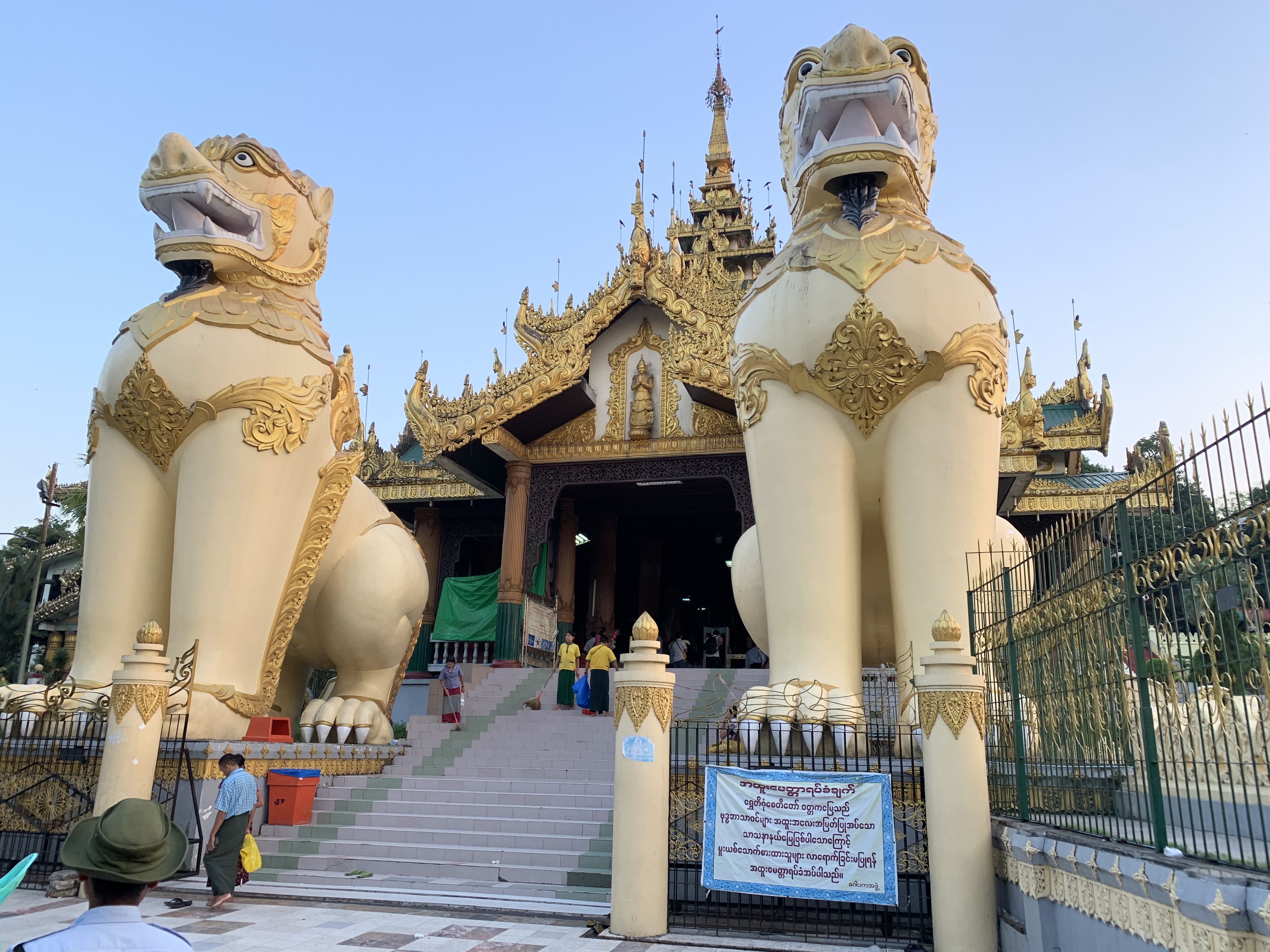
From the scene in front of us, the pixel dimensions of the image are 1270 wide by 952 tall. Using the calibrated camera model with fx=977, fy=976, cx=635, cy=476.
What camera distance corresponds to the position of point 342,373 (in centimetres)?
709

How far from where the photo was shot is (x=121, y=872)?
1.67 meters

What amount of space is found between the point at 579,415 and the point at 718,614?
7.24 metres

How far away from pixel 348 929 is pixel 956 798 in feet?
9.33

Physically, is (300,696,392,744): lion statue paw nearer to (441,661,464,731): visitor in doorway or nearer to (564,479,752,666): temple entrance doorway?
(441,661,464,731): visitor in doorway

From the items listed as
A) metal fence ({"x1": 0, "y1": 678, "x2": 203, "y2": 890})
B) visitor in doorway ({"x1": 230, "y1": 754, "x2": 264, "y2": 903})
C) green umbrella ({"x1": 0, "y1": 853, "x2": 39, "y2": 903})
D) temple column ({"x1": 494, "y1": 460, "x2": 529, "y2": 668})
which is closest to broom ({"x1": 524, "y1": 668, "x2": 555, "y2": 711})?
temple column ({"x1": 494, "y1": 460, "x2": 529, "y2": 668})

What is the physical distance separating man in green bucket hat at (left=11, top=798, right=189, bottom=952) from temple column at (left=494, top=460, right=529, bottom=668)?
969 centimetres

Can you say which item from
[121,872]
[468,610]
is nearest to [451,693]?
[468,610]

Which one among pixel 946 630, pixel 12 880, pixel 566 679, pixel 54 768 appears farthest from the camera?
pixel 566 679

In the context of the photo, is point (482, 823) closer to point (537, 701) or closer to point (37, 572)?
point (537, 701)

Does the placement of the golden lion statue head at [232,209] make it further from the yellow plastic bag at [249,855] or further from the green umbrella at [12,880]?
the green umbrella at [12,880]

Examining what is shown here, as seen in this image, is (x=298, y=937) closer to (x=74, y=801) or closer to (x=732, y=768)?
(x=732, y=768)

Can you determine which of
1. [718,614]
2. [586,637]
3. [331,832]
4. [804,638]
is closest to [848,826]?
[804,638]

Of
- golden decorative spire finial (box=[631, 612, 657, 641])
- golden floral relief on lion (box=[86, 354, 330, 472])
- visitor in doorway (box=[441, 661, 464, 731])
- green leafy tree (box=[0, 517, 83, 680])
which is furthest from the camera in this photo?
green leafy tree (box=[0, 517, 83, 680])

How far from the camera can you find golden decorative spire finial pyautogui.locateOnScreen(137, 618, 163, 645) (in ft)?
18.3
